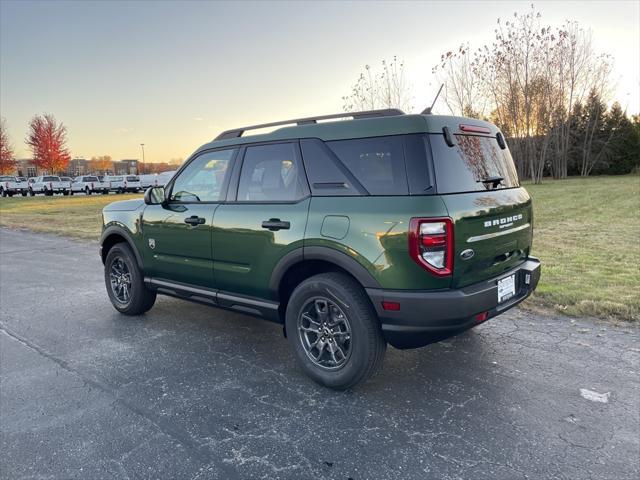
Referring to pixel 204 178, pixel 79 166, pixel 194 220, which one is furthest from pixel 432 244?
pixel 79 166

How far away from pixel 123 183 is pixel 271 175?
136 feet

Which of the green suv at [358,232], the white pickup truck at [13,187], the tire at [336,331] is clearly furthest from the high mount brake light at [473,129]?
the white pickup truck at [13,187]

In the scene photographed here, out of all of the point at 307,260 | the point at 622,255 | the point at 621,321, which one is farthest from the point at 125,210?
the point at 622,255

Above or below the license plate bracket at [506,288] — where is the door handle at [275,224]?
above

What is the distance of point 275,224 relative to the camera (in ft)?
11.1

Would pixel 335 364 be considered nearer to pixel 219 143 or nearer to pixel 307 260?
pixel 307 260

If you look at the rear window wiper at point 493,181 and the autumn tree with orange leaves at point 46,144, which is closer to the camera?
the rear window wiper at point 493,181

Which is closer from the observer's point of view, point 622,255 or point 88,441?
point 88,441

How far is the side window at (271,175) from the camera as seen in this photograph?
3.42 m

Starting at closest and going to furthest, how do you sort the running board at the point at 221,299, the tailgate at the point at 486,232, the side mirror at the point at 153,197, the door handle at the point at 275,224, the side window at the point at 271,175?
the tailgate at the point at 486,232, the door handle at the point at 275,224, the side window at the point at 271,175, the running board at the point at 221,299, the side mirror at the point at 153,197

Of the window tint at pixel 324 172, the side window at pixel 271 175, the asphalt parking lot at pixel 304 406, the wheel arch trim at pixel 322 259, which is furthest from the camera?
the side window at pixel 271 175

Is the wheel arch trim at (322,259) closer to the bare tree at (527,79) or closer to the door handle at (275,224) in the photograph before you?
the door handle at (275,224)

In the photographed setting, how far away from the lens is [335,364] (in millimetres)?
3203

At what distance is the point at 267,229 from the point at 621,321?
3.67 m
